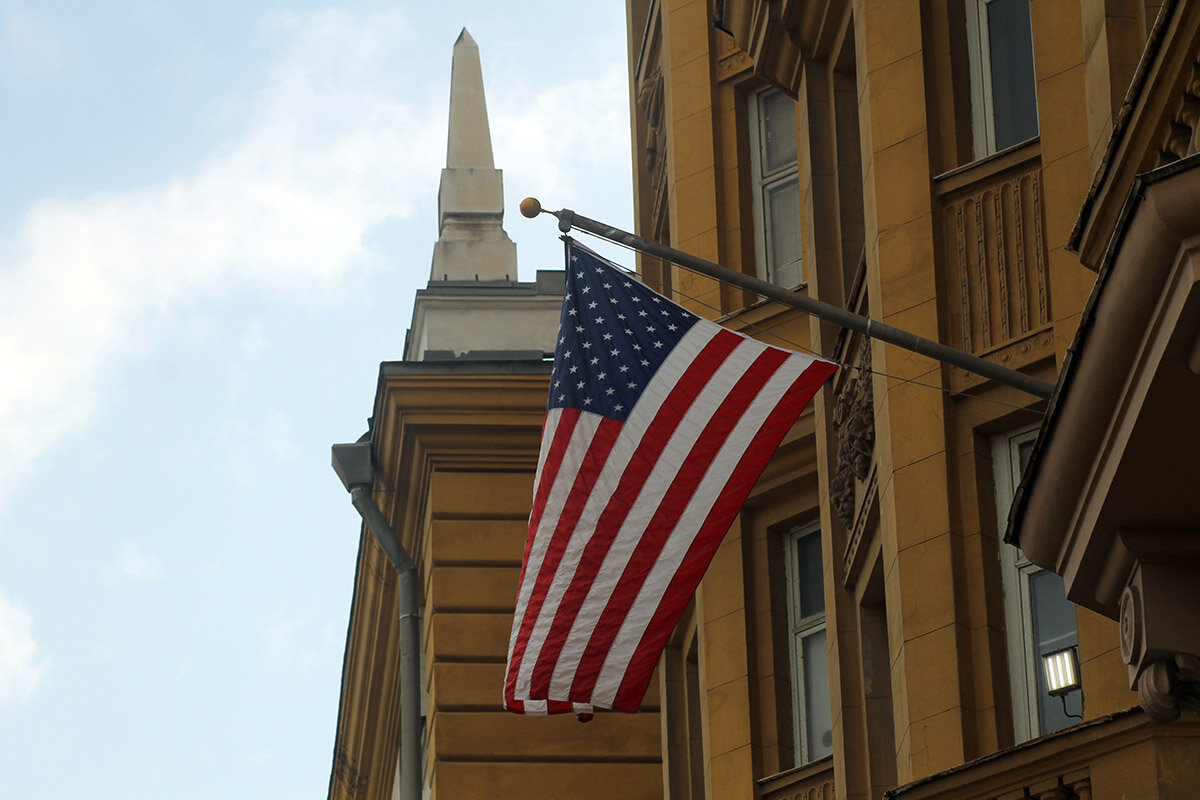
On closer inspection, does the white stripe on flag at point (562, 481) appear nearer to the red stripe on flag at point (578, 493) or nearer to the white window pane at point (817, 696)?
the red stripe on flag at point (578, 493)

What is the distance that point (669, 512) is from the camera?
14.5 meters

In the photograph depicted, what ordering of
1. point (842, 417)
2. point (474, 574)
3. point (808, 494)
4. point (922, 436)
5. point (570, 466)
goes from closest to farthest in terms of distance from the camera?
point (570, 466) → point (922, 436) → point (842, 417) → point (808, 494) → point (474, 574)

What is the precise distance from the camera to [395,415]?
89.8 feet

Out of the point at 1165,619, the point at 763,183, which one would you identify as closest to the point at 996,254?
the point at 1165,619

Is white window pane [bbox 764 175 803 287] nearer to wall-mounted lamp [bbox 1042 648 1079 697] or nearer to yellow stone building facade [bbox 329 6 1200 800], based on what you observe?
yellow stone building facade [bbox 329 6 1200 800]

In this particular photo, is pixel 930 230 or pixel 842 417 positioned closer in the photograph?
pixel 930 230

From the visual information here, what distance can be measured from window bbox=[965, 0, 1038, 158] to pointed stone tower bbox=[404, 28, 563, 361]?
39.3 feet

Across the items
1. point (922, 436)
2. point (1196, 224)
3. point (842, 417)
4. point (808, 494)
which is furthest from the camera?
point (808, 494)

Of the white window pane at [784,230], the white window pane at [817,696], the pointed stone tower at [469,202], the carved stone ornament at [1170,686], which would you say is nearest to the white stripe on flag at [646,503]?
the carved stone ornament at [1170,686]

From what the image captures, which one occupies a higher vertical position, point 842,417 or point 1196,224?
point 842,417

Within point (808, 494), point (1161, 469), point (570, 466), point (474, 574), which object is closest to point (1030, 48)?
point (570, 466)

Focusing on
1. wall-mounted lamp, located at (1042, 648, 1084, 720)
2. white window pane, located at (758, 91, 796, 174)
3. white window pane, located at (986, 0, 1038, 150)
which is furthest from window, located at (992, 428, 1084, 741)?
white window pane, located at (758, 91, 796, 174)

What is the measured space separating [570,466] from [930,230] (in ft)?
9.78

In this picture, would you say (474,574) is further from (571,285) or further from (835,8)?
(571,285)
